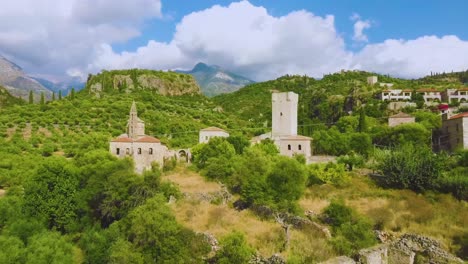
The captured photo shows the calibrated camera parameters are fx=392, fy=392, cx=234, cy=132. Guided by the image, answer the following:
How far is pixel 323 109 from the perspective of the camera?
79188 mm

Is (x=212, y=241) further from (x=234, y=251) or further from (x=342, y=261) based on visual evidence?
(x=342, y=261)

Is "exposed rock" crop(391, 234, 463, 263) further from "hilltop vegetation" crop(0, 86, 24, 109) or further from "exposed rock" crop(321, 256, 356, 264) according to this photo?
"hilltop vegetation" crop(0, 86, 24, 109)

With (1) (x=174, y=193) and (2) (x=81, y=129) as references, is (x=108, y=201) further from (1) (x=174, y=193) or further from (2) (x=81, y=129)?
(2) (x=81, y=129)

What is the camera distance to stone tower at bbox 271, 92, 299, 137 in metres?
46.1

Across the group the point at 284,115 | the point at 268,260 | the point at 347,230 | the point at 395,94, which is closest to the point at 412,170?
the point at 347,230

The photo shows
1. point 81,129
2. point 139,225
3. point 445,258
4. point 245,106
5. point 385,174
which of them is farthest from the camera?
point 245,106

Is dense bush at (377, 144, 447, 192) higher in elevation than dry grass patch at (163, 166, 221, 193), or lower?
higher

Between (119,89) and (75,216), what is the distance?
7734 centimetres

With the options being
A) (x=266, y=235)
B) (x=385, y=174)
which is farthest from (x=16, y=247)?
(x=385, y=174)

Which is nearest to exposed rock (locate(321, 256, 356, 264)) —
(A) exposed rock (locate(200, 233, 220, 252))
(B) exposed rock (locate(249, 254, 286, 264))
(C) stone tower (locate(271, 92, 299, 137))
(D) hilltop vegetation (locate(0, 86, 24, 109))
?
(B) exposed rock (locate(249, 254, 286, 264))

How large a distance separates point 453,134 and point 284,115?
58.0 feet

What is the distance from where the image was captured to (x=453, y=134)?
39.4 m

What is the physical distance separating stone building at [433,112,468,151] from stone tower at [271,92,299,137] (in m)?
15.7

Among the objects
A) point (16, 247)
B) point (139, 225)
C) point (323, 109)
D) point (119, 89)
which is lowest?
point (16, 247)
